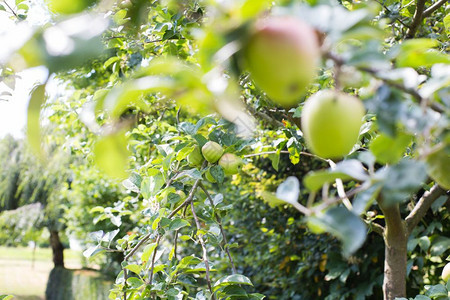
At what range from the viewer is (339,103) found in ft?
0.76

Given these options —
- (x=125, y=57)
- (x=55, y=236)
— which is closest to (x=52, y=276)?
(x=55, y=236)

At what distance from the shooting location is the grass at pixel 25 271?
6367 mm

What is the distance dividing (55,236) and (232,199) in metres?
6.52

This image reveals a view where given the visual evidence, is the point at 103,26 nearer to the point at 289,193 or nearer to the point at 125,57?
the point at 289,193

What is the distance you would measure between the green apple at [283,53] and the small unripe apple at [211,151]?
0.58 m

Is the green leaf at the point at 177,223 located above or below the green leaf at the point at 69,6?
below

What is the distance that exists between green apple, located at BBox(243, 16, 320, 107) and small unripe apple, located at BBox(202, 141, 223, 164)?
58cm

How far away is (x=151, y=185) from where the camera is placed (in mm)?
826

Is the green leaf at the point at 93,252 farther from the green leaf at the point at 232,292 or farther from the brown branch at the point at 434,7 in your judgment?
the brown branch at the point at 434,7

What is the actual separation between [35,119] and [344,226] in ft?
0.53

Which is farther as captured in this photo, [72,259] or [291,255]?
[72,259]

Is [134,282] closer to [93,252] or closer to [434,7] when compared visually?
[93,252]

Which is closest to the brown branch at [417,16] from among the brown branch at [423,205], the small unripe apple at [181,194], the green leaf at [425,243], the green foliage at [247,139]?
the green foliage at [247,139]

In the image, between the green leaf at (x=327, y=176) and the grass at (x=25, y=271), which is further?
the grass at (x=25, y=271)
